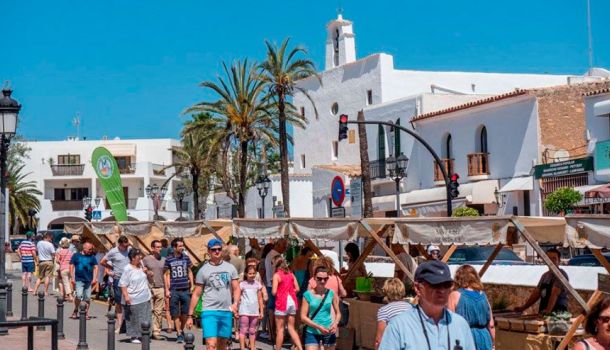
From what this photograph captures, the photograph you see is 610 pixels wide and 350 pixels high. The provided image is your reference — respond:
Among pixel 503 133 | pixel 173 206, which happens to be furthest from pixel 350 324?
pixel 173 206

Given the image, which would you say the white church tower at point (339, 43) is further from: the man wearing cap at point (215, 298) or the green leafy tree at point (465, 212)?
the man wearing cap at point (215, 298)

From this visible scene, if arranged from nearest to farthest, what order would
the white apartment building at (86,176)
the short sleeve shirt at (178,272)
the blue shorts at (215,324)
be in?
the blue shorts at (215,324) → the short sleeve shirt at (178,272) → the white apartment building at (86,176)

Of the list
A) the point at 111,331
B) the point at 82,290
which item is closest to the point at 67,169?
the point at 82,290

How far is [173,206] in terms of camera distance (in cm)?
8494

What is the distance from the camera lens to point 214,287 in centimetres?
1221

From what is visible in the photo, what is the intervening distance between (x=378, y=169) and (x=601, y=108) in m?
18.3

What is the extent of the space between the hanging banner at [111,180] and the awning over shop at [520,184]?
16.2 meters

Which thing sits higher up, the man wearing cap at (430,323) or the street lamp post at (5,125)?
the street lamp post at (5,125)

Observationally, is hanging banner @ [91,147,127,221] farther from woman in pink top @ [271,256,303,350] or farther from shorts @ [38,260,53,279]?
woman in pink top @ [271,256,303,350]

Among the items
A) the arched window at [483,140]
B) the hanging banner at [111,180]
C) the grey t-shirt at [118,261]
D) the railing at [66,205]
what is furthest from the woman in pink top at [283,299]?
the railing at [66,205]

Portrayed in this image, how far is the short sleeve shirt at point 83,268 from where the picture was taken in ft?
65.6

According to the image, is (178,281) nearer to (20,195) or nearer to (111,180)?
(111,180)

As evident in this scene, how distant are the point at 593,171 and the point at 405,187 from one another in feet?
48.3

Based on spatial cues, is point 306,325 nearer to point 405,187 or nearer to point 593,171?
point 593,171
